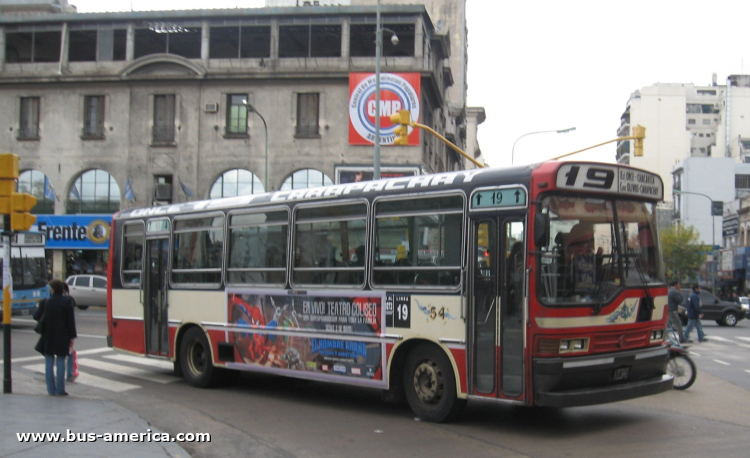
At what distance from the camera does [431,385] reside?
369 inches

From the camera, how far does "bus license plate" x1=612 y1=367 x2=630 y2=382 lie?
28.5 feet

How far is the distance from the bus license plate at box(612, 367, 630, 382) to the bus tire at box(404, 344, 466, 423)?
5.95 feet

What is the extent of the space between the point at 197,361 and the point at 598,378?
7218mm

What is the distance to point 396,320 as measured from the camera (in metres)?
9.73

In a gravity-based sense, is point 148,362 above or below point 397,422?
below

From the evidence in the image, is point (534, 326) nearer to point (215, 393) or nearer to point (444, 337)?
point (444, 337)

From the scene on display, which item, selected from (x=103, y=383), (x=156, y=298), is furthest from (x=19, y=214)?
(x=103, y=383)

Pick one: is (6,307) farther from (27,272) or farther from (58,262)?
(58,262)

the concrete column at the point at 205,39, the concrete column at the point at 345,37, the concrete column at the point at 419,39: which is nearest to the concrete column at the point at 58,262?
the concrete column at the point at 205,39

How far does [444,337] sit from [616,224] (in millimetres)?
2439

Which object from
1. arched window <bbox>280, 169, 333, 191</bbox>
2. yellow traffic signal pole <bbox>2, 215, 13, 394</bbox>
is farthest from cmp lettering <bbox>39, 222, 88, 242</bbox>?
yellow traffic signal pole <bbox>2, 215, 13, 394</bbox>

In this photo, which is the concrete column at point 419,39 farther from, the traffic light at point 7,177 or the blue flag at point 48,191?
the traffic light at point 7,177

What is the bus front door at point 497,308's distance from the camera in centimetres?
846

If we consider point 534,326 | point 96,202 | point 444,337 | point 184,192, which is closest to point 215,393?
point 444,337
